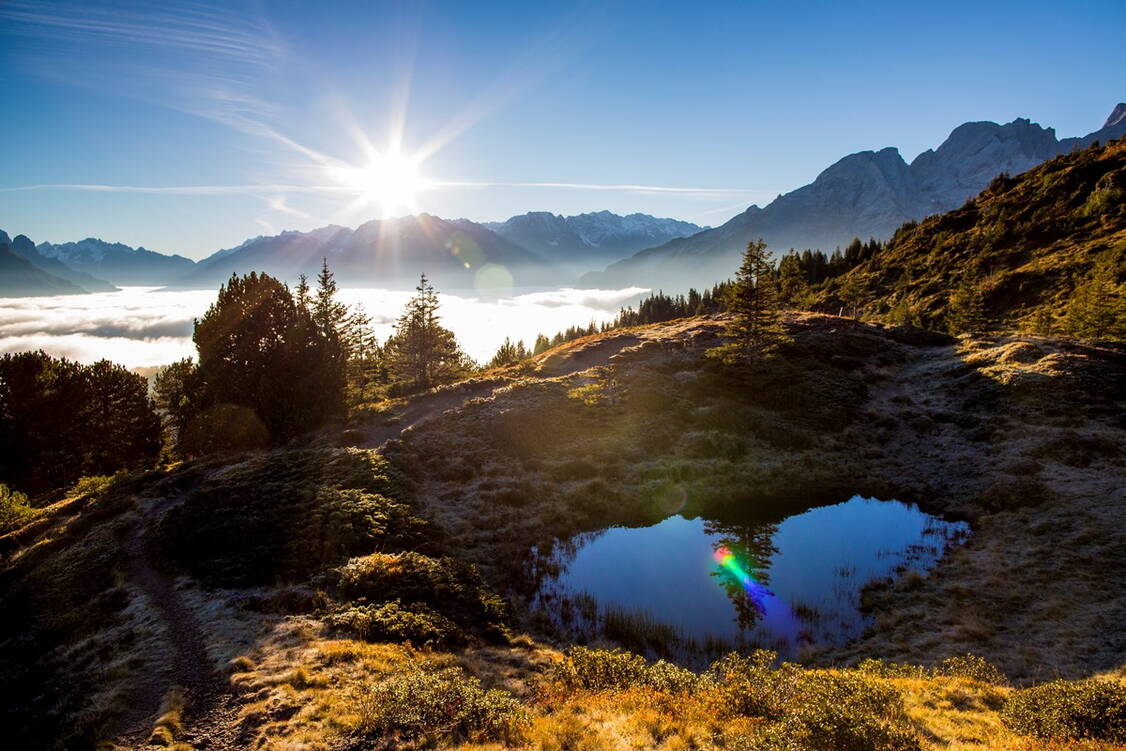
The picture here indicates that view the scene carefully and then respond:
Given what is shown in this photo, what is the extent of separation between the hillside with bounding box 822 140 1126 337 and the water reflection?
5480cm

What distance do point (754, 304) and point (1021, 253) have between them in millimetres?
86799

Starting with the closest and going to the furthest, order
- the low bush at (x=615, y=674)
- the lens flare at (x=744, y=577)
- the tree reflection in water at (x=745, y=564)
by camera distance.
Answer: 1. the low bush at (x=615, y=674)
2. the tree reflection in water at (x=745, y=564)
3. the lens flare at (x=744, y=577)

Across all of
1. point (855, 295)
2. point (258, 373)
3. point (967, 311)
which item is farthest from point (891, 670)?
point (855, 295)

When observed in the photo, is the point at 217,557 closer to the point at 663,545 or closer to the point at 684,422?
the point at 663,545

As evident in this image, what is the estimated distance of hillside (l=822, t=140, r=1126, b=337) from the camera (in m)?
75.9

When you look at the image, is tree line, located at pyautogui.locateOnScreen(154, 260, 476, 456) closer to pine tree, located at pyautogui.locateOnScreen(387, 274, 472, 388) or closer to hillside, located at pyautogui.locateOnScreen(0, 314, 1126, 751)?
hillside, located at pyautogui.locateOnScreen(0, 314, 1126, 751)

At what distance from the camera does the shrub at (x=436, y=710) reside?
39.1 ft

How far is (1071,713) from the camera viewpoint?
1125 cm

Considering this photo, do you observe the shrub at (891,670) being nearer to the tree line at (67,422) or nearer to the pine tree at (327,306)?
the pine tree at (327,306)

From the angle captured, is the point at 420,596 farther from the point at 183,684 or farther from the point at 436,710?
the point at 436,710

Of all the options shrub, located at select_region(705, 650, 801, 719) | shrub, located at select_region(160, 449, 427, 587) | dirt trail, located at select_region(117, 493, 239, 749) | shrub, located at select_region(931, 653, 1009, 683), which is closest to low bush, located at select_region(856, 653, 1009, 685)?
shrub, located at select_region(931, 653, 1009, 683)

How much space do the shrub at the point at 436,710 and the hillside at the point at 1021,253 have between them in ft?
260

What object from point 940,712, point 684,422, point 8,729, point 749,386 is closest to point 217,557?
point 8,729

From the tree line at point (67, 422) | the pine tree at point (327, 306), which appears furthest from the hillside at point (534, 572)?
the tree line at point (67, 422)
